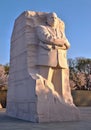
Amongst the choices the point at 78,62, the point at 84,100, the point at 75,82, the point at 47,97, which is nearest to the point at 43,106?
the point at 47,97

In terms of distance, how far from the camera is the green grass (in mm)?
32125

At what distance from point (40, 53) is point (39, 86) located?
4.83 feet

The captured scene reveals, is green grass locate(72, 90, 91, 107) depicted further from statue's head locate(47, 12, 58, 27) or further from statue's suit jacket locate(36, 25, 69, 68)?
statue's suit jacket locate(36, 25, 69, 68)

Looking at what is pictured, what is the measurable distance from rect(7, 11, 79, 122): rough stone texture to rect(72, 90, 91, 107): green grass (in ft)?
60.7

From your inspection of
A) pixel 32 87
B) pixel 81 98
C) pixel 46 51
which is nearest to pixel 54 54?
pixel 46 51

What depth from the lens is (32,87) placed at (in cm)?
1162

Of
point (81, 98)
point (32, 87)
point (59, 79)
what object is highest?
point (59, 79)

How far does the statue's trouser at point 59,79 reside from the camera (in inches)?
482

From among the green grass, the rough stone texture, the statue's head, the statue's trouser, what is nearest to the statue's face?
the statue's head

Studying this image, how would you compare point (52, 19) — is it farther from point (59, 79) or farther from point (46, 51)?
point (59, 79)

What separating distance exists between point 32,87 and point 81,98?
70.6 ft

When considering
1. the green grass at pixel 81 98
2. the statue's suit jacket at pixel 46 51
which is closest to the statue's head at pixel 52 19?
the statue's suit jacket at pixel 46 51

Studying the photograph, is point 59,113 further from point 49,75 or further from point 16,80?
point 16,80

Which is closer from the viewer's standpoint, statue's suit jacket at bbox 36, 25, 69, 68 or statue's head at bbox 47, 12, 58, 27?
statue's suit jacket at bbox 36, 25, 69, 68
